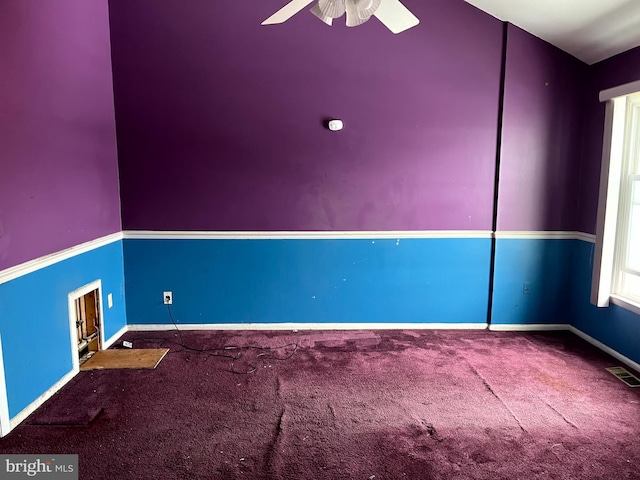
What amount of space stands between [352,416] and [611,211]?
2.43m

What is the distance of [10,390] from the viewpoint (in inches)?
87.6

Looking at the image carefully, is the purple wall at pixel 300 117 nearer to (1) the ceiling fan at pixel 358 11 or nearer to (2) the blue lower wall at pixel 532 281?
(2) the blue lower wall at pixel 532 281

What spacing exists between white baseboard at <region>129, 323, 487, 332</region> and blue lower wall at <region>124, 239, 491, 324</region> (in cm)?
4

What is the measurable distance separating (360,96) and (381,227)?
42.5 inches

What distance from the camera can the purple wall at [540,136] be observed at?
3.46m

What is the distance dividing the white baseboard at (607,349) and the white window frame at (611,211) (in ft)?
1.08

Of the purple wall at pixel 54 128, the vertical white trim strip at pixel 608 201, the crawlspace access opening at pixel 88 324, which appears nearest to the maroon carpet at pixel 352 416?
the crawlspace access opening at pixel 88 324

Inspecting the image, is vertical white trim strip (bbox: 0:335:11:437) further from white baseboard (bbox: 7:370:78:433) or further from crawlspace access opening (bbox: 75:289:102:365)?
crawlspace access opening (bbox: 75:289:102:365)

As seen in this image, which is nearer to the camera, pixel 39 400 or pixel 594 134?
pixel 39 400

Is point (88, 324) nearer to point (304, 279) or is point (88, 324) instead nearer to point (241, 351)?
point (241, 351)

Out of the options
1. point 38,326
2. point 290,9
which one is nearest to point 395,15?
point 290,9

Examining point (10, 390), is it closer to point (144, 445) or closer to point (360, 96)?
point (144, 445)

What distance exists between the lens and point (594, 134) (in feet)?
11.1

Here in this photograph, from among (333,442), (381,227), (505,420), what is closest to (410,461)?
(333,442)
